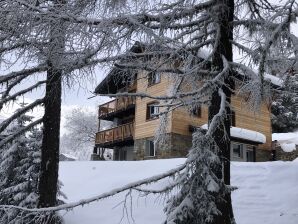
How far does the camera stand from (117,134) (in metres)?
28.5

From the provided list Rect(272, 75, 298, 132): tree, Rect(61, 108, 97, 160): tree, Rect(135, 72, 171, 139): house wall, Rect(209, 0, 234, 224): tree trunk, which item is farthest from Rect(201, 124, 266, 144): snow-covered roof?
Rect(61, 108, 97, 160): tree

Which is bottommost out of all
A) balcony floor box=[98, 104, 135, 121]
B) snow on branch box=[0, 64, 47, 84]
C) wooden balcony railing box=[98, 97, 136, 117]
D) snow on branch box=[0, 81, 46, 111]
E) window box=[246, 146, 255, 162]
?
window box=[246, 146, 255, 162]

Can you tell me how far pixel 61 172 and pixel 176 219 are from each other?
15.9 m

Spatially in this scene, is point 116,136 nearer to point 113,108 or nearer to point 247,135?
point 113,108

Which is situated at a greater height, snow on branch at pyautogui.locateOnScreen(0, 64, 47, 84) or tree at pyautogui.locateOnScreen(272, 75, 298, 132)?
tree at pyautogui.locateOnScreen(272, 75, 298, 132)

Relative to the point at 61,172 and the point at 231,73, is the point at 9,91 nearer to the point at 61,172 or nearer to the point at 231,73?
the point at 231,73

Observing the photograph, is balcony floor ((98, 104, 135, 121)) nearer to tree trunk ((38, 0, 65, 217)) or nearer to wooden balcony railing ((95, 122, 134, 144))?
wooden balcony railing ((95, 122, 134, 144))

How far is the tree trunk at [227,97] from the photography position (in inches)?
239

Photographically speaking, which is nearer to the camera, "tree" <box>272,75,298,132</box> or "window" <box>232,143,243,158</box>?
"window" <box>232,143,243,158</box>

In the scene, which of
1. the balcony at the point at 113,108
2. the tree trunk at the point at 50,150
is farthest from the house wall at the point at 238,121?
the tree trunk at the point at 50,150

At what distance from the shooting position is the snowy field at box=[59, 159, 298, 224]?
10.1 meters

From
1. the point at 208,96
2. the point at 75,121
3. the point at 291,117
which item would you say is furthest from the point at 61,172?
the point at 75,121

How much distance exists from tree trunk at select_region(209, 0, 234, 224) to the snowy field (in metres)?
2.44

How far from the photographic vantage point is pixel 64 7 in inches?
223
